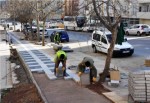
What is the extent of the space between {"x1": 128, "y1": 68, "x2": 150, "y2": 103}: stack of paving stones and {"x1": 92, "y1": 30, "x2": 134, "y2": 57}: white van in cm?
1185

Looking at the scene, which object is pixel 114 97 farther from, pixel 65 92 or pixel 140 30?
pixel 140 30

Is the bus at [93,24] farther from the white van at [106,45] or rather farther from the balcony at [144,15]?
the balcony at [144,15]

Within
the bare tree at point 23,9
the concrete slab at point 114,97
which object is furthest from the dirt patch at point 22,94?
the bare tree at point 23,9

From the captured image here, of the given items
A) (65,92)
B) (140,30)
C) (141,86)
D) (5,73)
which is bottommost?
(5,73)

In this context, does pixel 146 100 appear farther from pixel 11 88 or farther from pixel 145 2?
pixel 145 2

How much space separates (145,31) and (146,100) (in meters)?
31.7

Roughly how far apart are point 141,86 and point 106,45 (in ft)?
42.9

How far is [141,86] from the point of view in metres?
8.72

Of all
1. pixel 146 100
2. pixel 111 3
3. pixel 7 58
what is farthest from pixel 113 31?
pixel 7 58

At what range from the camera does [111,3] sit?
520 inches

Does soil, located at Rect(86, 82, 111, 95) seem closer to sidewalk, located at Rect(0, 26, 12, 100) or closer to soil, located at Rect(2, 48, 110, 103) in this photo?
soil, located at Rect(2, 48, 110, 103)

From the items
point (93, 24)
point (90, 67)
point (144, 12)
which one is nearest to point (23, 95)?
point (90, 67)

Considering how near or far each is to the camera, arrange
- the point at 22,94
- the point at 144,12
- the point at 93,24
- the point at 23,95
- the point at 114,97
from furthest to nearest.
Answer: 1. the point at 144,12
2. the point at 93,24
3. the point at 22,94
4. the point at 23,95
5. the point at 114,97

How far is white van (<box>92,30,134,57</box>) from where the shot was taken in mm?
20672
